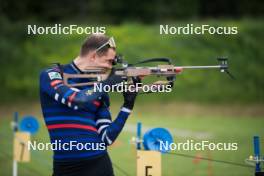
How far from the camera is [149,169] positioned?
200 inches

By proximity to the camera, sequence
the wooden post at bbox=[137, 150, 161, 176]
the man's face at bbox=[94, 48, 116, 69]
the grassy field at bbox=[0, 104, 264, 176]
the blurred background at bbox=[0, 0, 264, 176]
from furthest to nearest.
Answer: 1. the blurred background at bbox=[0, 0, 264, 176]
2. the grassy field at bbox=[0, 104, 264, 176]
3. the wooden post at bbox=[137, 150, 161, 176]
4. the man's face at bbox=[94, 48, 116, 69]

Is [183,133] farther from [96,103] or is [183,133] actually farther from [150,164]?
[96,103]

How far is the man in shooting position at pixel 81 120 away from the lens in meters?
3.83

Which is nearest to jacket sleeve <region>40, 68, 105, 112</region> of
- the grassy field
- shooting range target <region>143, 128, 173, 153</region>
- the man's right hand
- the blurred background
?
the man's right hand

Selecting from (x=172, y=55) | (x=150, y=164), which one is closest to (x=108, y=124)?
(x=150, y=164)

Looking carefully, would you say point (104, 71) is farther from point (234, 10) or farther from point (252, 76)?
point (234, 10)

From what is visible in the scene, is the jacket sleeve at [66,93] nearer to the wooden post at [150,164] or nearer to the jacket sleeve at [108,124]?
the jacket sleeve at [108,124]

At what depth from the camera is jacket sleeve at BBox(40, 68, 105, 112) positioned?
12.2 ft

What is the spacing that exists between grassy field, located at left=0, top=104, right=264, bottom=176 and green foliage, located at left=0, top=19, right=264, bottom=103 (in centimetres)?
73

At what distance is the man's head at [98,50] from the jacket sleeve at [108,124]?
0.99 feet

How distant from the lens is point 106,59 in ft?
12.9

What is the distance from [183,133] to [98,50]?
11702 mm

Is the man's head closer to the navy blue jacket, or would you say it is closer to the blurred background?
the navy blue jacket

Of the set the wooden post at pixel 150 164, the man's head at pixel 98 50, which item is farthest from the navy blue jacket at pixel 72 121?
the wooden post at pixel 150 164
